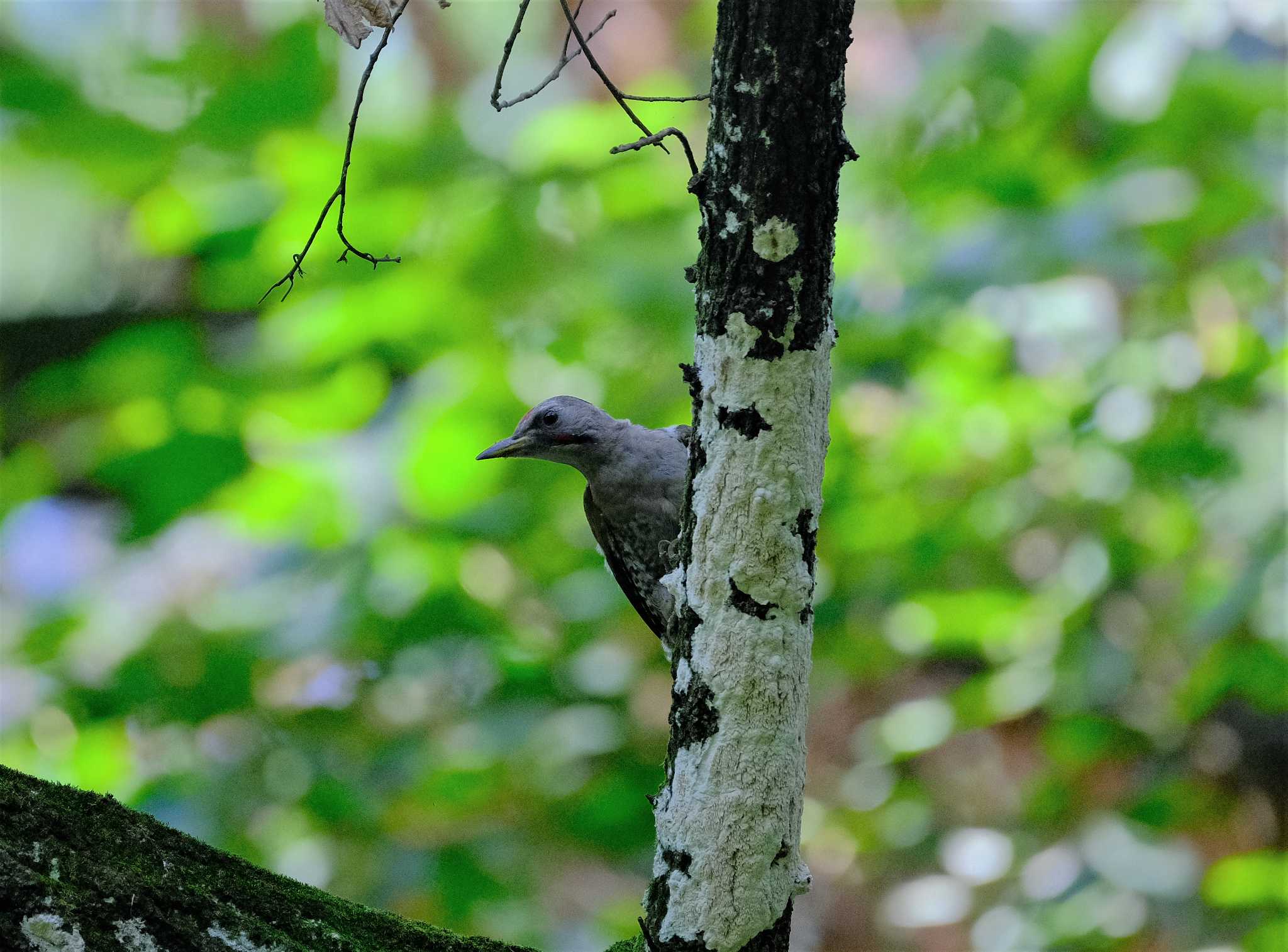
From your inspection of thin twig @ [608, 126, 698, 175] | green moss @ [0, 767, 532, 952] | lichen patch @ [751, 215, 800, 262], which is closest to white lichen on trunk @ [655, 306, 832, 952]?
lichen patch @ [751, 215, 800, 262]

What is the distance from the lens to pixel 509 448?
365 cm

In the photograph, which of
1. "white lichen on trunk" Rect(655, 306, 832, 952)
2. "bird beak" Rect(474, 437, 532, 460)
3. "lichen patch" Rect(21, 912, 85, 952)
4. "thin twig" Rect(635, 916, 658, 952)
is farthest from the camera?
"bird beak" Rect(474, 437, 532, 460)

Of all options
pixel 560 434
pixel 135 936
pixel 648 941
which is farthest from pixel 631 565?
pixel 135 936

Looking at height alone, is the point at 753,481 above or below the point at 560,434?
below

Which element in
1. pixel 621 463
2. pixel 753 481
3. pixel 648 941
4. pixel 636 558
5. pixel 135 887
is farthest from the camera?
pixel 636 558

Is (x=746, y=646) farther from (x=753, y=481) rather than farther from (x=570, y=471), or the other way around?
(x=570, y=471)

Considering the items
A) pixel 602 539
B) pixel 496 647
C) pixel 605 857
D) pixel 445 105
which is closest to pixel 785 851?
pixel 602 539

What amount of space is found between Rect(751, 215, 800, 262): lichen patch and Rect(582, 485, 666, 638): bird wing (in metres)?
2.19

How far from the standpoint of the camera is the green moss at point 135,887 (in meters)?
1.52

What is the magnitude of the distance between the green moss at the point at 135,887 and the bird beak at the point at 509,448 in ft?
5.99

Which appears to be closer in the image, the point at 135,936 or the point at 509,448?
the point at 135,936

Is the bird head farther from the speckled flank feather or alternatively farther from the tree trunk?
the tree trunk

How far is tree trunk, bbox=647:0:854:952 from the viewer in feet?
5.30

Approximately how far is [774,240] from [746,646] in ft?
1.82
